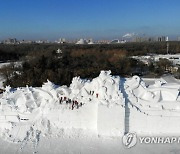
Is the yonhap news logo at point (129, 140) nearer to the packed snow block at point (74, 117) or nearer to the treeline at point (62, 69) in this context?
the packed snow block at point (74, 117)

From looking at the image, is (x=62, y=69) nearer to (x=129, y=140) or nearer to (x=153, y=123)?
(x=153, y=123)

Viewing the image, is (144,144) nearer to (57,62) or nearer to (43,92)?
(43,92)

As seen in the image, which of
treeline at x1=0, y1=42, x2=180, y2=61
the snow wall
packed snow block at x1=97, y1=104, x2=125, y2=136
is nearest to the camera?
packed snow block at x1=97, y1=104, x2=125, y2=136

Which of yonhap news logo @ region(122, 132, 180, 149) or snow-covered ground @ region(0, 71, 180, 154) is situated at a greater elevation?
snow-covered ground @ region(0, 71, 180, 154)

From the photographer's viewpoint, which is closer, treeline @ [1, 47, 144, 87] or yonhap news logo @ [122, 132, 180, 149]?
yonhap news logo @ [122, 132, 180, 149]

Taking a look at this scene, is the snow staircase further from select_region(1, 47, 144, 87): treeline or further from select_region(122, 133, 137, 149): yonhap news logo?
select_region(1, 47, 144, 87): treeline

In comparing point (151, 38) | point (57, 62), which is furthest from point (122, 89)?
point (151, 38)

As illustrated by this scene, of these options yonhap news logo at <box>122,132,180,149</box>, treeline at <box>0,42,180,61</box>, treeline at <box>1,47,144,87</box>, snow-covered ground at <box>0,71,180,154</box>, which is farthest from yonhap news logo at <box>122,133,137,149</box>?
treeline at <box>0,42,180,61</box>

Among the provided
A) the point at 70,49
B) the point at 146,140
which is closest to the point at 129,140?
the point at 146,140

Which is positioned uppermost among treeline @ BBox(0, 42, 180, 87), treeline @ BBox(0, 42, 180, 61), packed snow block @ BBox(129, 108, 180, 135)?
treeline @ BBox(0, 42, 180, 61)
